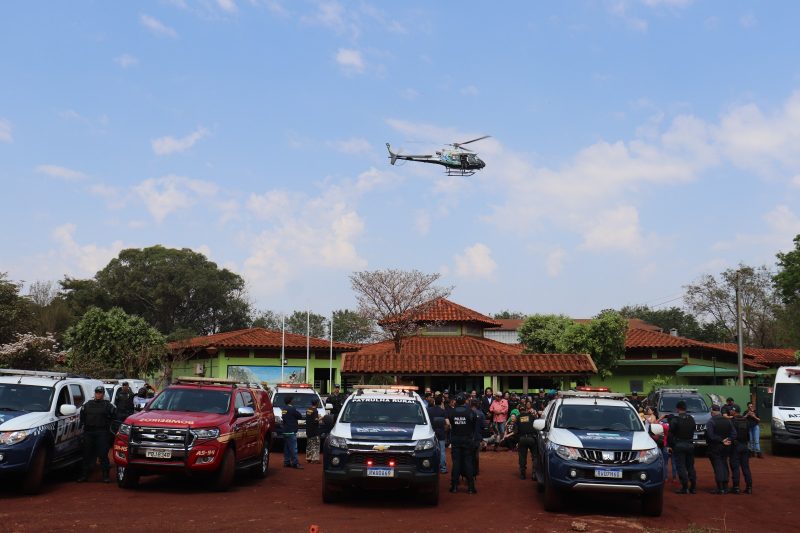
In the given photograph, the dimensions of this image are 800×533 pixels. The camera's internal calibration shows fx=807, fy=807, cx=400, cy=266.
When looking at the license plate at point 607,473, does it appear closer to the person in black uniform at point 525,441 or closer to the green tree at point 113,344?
the person in black uniform at point 525,441

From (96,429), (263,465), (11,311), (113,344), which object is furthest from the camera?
(113,344)

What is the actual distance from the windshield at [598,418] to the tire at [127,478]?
6971 millimetres

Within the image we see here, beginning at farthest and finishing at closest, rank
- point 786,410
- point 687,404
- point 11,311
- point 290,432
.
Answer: point 11,311 < point 687,404 < point 786,410 < point 290,432

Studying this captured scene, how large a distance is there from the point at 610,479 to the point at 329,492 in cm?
424

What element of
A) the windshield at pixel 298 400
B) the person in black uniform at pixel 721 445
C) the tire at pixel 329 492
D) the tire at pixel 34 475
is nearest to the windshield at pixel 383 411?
the tire at pixel 329 492

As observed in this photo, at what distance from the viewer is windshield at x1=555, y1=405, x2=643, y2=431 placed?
12879 millimetres

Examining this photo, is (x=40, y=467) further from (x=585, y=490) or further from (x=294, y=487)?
(x=585, y=490)

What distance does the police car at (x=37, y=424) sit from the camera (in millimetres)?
12164

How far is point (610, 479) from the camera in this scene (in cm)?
1163

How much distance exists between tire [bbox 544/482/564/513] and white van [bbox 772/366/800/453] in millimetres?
13923

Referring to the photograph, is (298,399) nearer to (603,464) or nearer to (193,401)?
(193,401)

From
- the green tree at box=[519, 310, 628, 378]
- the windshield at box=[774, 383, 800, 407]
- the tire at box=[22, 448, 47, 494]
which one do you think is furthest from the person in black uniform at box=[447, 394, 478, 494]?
the green tree at box=[519, 310, 628, 378]

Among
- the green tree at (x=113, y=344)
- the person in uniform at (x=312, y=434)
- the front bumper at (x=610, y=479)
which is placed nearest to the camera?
the front bumper at (x=610, y=479)

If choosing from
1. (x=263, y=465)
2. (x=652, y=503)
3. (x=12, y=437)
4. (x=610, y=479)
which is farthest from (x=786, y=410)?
(x=12, y=437)
